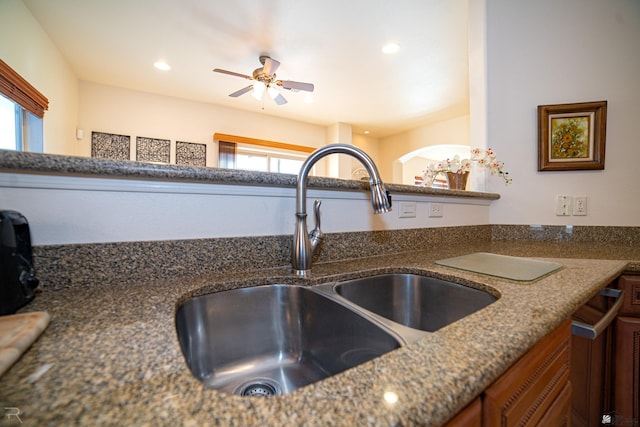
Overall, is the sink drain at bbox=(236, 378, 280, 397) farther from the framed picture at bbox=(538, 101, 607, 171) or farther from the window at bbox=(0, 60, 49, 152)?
the window at bbox=(0, 60, 49, 152)

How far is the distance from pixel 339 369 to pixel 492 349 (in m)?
0.33

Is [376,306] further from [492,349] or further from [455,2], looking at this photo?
[455,2]

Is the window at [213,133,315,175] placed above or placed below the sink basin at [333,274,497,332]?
above

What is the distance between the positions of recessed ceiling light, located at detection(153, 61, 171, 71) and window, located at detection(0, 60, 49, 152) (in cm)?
105

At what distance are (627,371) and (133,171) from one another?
60.0 inches

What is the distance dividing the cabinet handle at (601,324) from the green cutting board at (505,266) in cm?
14

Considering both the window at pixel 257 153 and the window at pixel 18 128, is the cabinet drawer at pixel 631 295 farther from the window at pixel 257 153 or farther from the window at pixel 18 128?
the window at pixel 18 128

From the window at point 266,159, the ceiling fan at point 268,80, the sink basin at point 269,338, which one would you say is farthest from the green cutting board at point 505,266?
the window at point 266,159

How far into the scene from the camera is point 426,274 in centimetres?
74

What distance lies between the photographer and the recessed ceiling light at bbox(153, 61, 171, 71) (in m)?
2.82

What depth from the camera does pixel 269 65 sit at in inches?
99.9

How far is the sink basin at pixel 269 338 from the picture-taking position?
1.70 feet

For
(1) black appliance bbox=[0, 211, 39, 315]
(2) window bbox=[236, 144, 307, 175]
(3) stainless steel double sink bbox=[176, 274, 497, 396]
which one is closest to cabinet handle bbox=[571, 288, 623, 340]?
(3) stainless steel double sink bbox=[176, 274, 497, 396]

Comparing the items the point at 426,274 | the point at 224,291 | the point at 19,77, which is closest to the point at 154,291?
the point at 224,291
